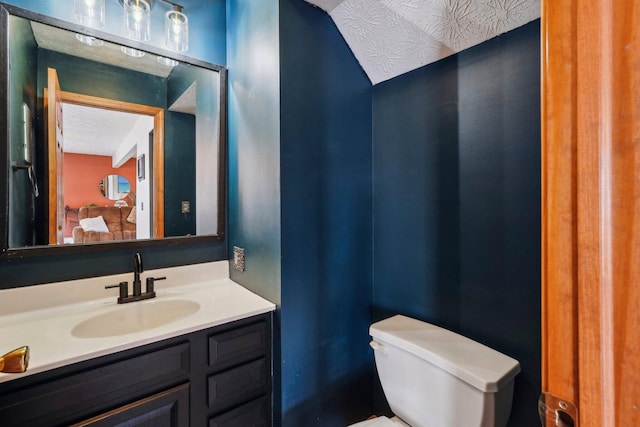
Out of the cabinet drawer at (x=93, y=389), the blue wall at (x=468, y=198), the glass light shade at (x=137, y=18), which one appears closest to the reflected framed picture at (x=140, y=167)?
the glass light shade at (x=137, y=18)

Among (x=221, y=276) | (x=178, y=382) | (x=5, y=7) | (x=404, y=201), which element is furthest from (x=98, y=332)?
(x=404, y=201)

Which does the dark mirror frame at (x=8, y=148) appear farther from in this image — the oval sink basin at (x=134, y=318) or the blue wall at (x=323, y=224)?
the blue wall at (x=323, y=224)

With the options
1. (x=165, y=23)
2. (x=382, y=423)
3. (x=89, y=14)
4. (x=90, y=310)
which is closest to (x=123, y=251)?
(x=90, y=310)

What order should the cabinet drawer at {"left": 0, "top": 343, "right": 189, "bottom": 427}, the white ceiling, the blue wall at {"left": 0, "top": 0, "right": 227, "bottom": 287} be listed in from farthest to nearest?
the white ceiling, the blue wall at {"left": 0, "top": 0, "right": 227, "bottom": 287}, the cabinet drawer at {"left": 0, "top": 343, "right": 189, "bottom": 427}

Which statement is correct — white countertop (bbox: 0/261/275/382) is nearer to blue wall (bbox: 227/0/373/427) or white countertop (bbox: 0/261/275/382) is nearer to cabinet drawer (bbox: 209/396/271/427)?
blue wall (bbox: 227/0/373/427)

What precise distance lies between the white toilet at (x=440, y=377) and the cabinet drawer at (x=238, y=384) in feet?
1.37

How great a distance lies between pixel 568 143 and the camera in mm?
358

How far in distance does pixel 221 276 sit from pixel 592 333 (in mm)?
1540

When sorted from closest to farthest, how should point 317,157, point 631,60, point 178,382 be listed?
1. point 631,60
2. point 178,382
3. point 317,157

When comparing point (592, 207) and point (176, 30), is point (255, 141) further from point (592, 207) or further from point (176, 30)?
point (592, 207)

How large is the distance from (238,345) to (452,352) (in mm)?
803

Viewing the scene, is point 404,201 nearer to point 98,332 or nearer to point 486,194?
point 486,194

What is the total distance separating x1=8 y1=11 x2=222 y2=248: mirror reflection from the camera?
1153mm

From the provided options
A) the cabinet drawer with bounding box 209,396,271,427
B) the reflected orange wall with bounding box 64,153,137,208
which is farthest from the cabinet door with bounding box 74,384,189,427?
the reflected orange wall with bounding box 64,153,137,208
